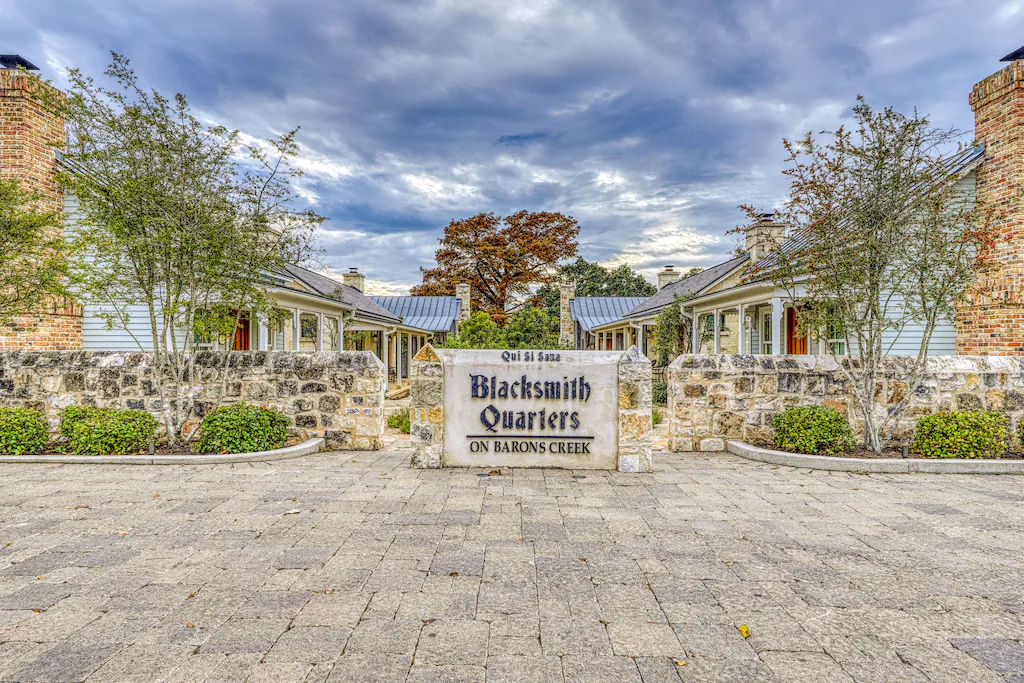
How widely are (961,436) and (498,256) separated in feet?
93.6

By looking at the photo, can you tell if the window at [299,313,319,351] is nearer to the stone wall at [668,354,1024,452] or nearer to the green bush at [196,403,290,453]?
the green bush at [196,403,290,453]

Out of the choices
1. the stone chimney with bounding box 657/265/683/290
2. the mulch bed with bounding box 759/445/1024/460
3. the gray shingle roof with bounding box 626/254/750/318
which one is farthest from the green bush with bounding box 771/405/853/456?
the stone chimney with bounding box 657/265/683/290

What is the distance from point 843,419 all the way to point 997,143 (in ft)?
23.5

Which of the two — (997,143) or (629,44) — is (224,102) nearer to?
(629,44)

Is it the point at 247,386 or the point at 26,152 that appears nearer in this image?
the point at 247,386

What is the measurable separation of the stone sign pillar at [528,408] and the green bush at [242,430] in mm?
2116

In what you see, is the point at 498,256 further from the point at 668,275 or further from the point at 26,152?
the point at 26,152

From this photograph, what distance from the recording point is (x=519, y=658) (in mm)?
2283

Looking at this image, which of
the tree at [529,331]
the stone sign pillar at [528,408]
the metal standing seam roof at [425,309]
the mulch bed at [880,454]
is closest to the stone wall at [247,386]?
the stone sign pillar at [528,408]

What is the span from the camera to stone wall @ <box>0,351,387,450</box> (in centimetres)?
723

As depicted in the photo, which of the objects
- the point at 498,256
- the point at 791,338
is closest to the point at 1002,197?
the point at 791,338

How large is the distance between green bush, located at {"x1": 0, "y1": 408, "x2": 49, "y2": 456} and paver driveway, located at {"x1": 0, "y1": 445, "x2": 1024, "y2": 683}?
5.23 ft

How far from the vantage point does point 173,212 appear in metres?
6.39

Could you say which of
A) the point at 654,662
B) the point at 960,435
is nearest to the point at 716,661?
the point at 654,662
